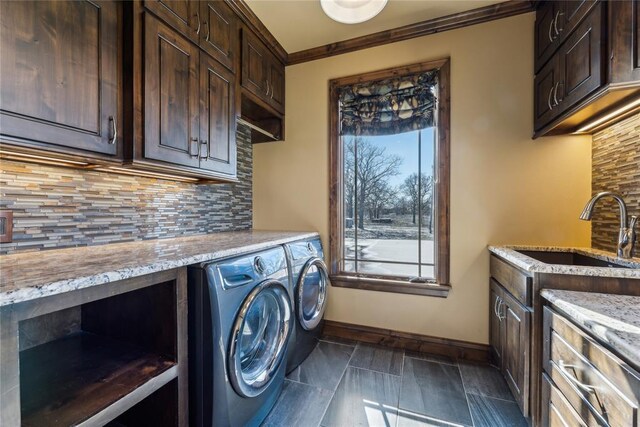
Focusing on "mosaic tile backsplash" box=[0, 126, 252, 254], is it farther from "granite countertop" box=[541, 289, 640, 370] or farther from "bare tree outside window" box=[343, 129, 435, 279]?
"granite countertop" box=[541, 289, 640, 370]

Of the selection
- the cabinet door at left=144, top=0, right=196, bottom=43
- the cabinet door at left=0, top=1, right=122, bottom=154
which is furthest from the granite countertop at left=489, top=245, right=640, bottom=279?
the cabinet door at left=144, top=0, right=196, bottom=43

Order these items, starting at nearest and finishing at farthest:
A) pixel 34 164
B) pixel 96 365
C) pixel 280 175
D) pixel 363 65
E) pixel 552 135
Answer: pixel 96 365 → pixel 34 164 → pixel 552 135 → pixel 363 65 → pixel 280 175

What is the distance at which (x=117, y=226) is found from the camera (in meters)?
1.58

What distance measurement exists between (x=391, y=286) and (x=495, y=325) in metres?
0.78

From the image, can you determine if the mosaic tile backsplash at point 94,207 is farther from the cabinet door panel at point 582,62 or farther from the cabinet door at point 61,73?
the cabinet door panel at point 582,62

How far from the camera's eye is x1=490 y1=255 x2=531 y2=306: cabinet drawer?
4.49 feet

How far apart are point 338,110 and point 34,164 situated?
2097 mm

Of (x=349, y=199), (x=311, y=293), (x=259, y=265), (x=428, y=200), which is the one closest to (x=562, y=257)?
(x=428, y=200)

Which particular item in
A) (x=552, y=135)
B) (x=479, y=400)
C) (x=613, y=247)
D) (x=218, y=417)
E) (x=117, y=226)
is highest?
(x=552, y=135)

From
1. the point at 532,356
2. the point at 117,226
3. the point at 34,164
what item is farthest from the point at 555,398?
the point at 34,164

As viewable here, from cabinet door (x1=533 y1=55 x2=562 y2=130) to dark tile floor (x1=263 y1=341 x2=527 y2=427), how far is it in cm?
181

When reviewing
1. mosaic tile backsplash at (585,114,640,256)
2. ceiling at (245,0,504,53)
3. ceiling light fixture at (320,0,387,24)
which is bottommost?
mosaic tile backsplash at (585,114,640,256)

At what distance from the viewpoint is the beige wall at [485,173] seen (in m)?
1.96

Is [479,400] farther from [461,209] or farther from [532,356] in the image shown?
[461,209]
